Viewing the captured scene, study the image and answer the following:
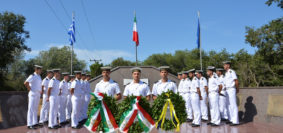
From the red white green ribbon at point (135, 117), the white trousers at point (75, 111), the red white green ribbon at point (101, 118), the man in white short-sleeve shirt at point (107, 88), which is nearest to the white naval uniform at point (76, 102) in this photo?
the white trousers at point (75, 111)

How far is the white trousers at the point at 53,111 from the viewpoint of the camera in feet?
23.0

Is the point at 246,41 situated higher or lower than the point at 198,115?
higher

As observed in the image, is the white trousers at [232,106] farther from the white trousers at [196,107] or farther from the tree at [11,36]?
the tree at [11,36]

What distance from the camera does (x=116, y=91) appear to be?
493 cm

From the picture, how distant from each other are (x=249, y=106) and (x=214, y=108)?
1.93 meters

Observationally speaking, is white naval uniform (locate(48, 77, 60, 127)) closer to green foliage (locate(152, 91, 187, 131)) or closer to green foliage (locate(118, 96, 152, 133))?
green foliage (locate(118, 96, 152, 133))

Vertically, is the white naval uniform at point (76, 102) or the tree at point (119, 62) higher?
the tree at point (119, 62)

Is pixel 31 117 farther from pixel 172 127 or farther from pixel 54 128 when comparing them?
pixel 172 127

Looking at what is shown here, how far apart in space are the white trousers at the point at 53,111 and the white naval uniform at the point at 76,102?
65cm

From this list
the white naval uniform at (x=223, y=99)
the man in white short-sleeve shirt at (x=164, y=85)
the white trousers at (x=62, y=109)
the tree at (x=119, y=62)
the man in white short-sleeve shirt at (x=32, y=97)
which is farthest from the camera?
the tree at (x=119, y=62)

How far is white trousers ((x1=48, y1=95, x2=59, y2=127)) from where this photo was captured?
7021 mm

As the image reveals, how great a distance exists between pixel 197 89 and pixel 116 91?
3.56 meters

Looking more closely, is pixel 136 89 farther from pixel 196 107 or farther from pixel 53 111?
pixel 53 111

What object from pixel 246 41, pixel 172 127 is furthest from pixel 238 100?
pixel 246 41
